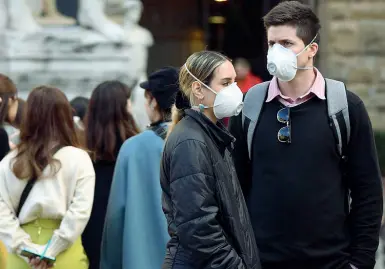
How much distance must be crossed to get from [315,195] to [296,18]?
28.2 inches

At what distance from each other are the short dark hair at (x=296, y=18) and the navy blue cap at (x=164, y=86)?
114 centimetres

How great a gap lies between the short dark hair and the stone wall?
738 cm

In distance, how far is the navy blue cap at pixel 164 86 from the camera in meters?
4.78

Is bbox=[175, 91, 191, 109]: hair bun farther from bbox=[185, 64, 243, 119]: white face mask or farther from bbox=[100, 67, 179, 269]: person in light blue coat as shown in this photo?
bbox=[100, 67, 179, 269]: person in light blue coat

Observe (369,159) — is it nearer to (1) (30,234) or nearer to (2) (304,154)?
(2) (304,154)

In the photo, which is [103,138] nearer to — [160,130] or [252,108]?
[160,130]

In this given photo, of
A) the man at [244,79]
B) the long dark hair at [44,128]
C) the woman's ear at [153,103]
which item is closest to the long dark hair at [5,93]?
the long dark hair at [44,128]

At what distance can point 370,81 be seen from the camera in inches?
436

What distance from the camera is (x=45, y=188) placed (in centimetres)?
466

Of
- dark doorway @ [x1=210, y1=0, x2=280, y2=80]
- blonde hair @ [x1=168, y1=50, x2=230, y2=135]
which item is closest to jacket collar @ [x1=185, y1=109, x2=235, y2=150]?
blonde hair @ [x1=168, y1=50, x2=230, y2=135]

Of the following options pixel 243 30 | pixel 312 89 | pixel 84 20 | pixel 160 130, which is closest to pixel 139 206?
pixel 160 130

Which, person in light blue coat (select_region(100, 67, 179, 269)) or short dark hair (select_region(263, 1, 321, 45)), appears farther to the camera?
person in light blue coat (select_region(100, 67, 179, 269))

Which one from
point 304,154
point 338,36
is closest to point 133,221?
point 304,154

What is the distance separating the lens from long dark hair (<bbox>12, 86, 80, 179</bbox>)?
471cm
